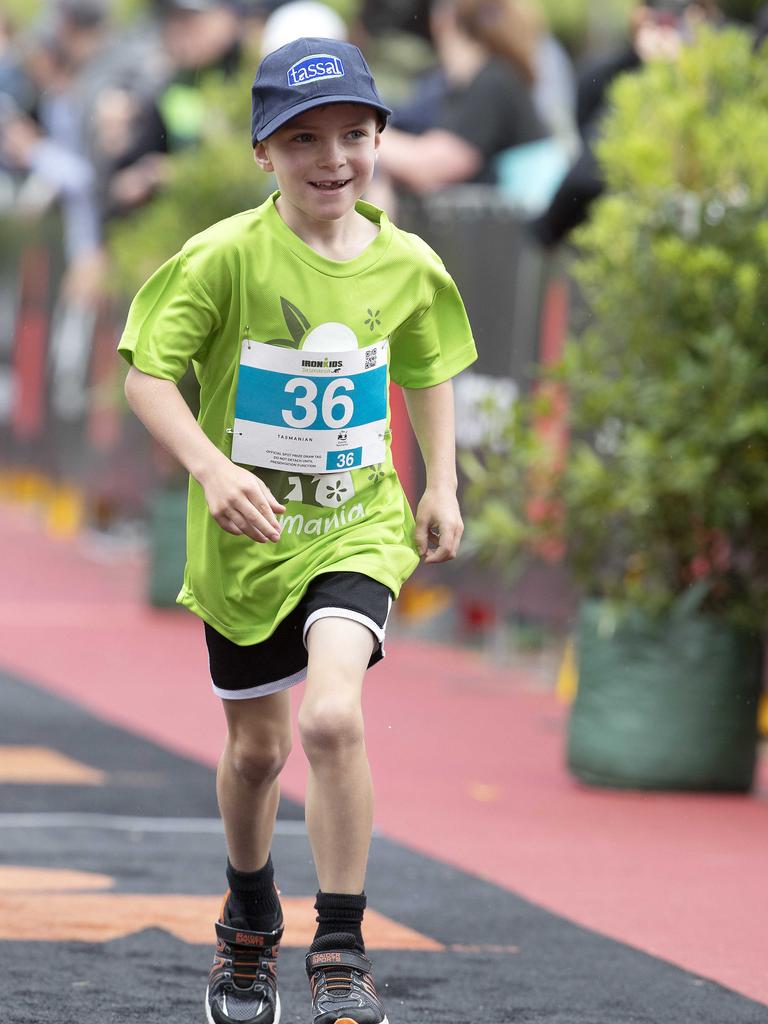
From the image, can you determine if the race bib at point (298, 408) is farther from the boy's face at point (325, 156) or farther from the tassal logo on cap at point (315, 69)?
the tassal logo on cap at point (315, 69)

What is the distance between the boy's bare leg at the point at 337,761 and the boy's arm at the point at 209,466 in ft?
0.81

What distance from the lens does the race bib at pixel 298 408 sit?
441 cm

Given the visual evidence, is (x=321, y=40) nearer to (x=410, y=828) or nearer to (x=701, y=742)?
(x=410, y=828)

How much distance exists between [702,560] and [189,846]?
227 centimetres

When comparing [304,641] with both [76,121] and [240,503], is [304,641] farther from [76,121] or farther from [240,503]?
[76,121]

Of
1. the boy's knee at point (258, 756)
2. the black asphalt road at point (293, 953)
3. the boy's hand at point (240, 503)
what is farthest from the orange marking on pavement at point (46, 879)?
the boy's hand at point (240, 503)

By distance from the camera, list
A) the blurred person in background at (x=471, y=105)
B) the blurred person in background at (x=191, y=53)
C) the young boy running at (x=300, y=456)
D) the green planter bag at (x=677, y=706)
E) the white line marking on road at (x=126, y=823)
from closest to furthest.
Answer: the young boy running at (x=300, y=456) < the white line marking on road at (x=126, y=823) < the green planter bag at (x=677, y=706) < the blurred person in background at (x=471, y=105) < the blurred person in background at (x=191, y=53)

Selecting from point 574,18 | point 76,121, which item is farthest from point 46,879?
point 574,18

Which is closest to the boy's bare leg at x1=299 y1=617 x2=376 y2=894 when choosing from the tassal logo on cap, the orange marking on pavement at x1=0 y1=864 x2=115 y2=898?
the tassal logo on cap

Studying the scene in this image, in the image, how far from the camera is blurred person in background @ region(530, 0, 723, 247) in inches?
382

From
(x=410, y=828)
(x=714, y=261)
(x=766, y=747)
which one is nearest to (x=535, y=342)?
(x=766, y=747)

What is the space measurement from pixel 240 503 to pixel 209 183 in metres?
8.65

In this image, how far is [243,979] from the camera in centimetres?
454

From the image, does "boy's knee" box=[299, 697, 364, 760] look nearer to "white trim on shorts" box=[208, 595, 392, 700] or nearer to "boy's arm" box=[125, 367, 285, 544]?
"white trim on shorts" box=[208, 595, 392, 700]
